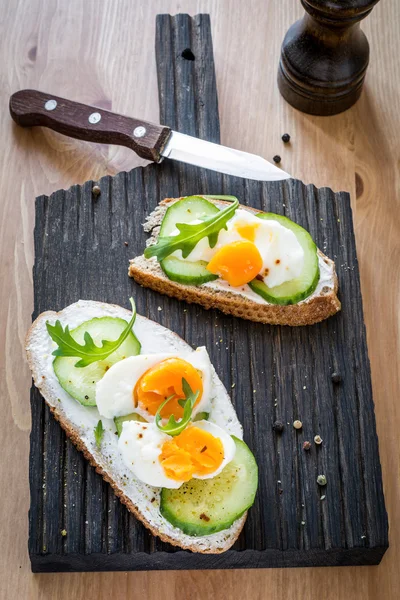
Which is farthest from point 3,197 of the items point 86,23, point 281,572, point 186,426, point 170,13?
point 281,572

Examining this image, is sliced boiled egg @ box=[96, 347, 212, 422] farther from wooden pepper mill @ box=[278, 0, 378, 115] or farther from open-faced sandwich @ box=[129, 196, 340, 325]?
wooden pepper mill @ box=[278, 0, 378, 115]

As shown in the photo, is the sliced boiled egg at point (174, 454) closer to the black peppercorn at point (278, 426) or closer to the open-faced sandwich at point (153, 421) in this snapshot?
the open-faced sandwich at point (153, 421)

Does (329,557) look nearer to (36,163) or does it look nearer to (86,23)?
(36,163)

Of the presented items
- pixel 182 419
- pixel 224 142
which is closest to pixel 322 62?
pixel 224 142

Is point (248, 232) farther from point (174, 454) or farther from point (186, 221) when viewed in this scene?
point (174, 454)

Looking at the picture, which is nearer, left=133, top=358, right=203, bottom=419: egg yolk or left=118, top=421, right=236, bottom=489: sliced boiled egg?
left=118, top=421, right=236, bottom=489: sliced boiled egg

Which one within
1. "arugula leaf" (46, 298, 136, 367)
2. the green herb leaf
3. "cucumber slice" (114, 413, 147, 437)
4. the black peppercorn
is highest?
"arugula leaf" (46, 298, 136, 367)

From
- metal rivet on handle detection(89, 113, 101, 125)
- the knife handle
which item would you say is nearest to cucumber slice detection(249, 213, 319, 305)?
the knife handle

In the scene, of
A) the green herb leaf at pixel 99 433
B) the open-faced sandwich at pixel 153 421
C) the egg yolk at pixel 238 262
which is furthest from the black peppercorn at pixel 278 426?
the green herb leaf at pixel 99 433
